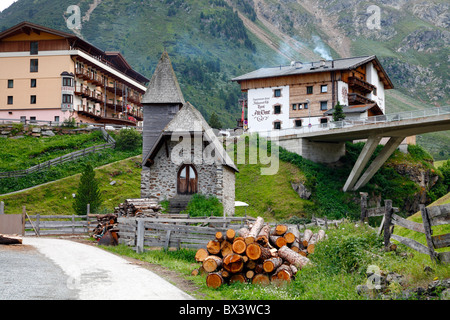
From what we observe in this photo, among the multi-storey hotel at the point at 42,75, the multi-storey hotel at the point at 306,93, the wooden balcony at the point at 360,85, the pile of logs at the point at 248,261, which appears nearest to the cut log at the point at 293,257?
the pile of logs at the point at 248,261

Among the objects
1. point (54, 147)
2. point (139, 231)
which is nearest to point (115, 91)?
point (54, 147)

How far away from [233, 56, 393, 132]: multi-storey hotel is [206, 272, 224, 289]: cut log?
151 feet

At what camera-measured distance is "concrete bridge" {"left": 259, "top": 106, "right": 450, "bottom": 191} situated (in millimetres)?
43594

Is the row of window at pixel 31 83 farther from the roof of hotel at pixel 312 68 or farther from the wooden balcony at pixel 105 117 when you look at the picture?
the roof of hotel at pixel 312 68

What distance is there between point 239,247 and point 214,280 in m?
1.24

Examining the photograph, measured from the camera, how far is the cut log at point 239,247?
46.8ft

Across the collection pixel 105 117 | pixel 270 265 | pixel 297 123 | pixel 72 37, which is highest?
pixel 72 37

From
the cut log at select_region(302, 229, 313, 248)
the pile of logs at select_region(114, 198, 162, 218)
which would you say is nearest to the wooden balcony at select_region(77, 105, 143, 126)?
the pile of logs at select_region(114, 198, 162, 218)

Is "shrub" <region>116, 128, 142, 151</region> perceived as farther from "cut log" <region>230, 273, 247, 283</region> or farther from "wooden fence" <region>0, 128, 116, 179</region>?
"cut log" <region>230, 273, 247, 283</region>

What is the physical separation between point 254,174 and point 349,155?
13.9m

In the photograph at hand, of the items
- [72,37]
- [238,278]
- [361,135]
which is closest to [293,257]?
[238,278]

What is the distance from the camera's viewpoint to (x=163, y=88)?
37.1 m

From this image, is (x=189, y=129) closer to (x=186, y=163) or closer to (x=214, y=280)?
(x=186, y=163)

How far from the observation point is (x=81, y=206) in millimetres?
36281
